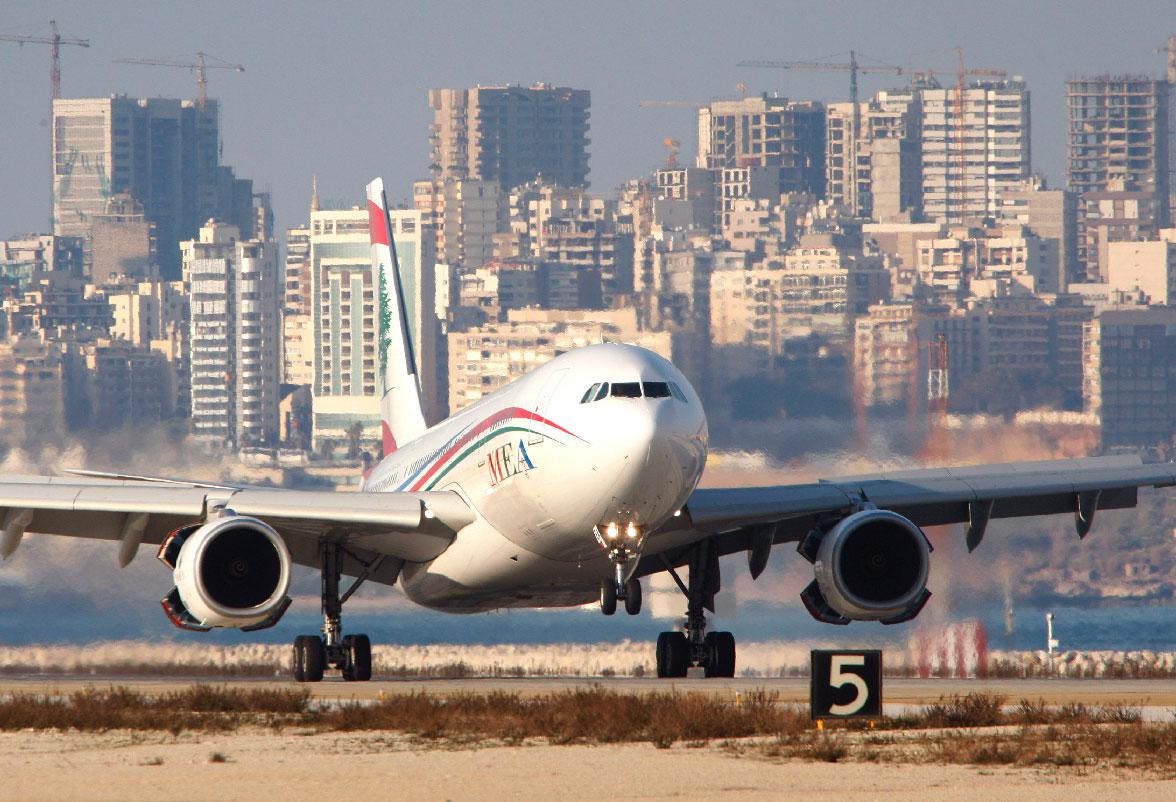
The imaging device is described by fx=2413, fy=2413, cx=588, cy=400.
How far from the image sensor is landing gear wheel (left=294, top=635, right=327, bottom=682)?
36.9 m

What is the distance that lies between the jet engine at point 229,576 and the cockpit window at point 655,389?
5.79 meters

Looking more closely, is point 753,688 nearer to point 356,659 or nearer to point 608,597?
point 608,597

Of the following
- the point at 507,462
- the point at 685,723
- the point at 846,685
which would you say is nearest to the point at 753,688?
the point at 507,462

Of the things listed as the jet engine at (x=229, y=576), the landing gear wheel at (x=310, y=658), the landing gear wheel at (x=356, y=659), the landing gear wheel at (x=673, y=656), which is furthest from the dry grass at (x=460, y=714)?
the landing gear wheel at (x=673, y=656)

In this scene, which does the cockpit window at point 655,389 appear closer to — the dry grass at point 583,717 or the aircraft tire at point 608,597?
the aircraft tire at point 608,597

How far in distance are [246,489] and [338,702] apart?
6.29 metres

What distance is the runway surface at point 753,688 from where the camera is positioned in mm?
31716

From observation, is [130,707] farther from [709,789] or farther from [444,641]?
[444,641]

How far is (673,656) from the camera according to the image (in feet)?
123

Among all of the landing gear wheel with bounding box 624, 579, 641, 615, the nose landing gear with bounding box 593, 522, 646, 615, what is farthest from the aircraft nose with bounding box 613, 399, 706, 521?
the landing gear wheel with bounding box 624, 579, 641, 615

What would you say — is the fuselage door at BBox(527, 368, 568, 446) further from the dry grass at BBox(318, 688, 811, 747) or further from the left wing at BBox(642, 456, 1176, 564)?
the dry grass at BBox(318, 688, 811, 747)

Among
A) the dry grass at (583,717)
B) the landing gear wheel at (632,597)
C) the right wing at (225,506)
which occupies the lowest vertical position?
the dry grass at (583,717)

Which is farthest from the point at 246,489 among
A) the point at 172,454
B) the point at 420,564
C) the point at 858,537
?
the point at 172,454

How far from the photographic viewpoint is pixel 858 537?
35.6m
